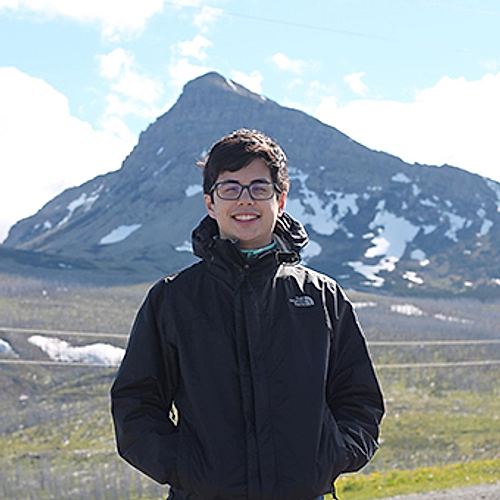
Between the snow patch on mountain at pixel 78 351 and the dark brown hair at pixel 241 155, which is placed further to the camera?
the snow patch on mountain at pixel 78 351

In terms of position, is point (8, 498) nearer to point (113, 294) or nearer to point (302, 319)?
point (302, 319)

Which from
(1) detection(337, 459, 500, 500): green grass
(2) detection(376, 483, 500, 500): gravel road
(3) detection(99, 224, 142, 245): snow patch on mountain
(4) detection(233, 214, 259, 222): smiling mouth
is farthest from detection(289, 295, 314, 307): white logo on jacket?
(3) detection(99, 224, 142, 245): snow patch on mountain

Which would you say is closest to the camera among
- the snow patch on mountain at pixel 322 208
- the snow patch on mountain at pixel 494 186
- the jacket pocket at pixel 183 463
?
the jacket pocket at pixel 183 463

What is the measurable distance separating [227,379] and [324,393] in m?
0.43

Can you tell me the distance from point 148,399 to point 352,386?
91 centimetres

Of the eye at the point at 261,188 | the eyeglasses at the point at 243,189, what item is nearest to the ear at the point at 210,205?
the eyeglasses at the point at 243,189

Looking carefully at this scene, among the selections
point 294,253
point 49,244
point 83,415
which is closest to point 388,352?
point 83,415

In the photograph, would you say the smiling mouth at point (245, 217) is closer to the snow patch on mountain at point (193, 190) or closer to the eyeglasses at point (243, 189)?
the eyeglasses at point (243, 189)

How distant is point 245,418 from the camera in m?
2.88

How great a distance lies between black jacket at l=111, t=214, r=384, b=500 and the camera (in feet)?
9.34

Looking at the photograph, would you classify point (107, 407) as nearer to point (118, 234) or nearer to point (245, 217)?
point (245, 217)

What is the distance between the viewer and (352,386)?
127 inches

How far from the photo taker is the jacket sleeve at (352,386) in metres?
3.15

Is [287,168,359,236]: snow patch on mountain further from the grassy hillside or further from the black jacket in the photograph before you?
the black jacket
